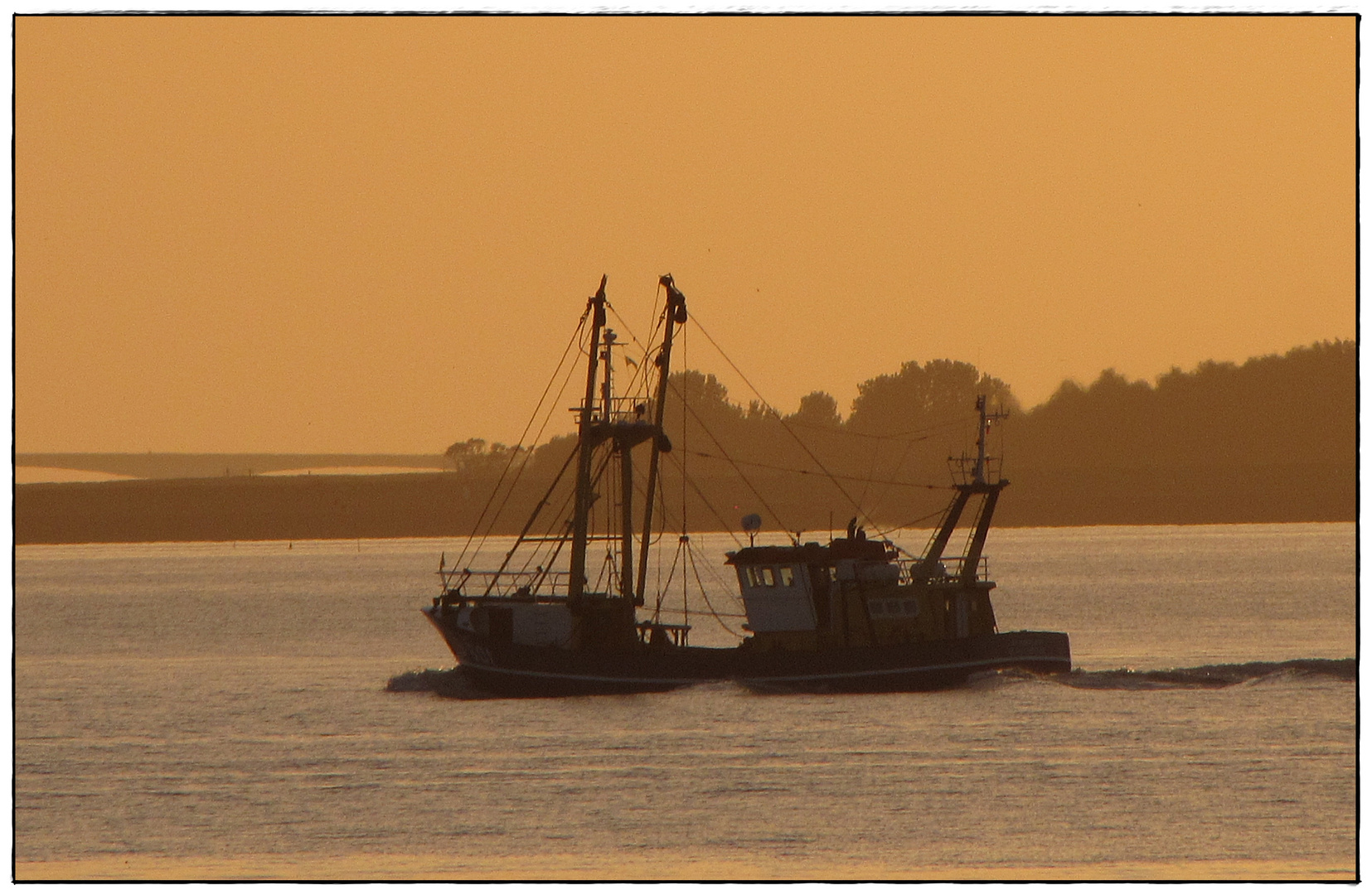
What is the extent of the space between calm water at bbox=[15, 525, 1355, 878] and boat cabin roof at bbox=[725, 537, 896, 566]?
4.07 metres

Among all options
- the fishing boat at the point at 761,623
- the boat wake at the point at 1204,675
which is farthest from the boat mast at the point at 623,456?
the boat wake at the point at 1204,675

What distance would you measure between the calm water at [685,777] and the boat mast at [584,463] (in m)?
3.54

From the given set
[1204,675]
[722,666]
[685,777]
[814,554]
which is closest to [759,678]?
[722,666]

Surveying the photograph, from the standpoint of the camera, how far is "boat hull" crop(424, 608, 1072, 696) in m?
→ 55.1

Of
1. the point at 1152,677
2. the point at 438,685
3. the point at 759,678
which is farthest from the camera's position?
the point at 438,685

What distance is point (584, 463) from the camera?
2192 inches

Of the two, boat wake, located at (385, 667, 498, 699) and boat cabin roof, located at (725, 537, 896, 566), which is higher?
boat cabin roof, located at (725, 537, 896, 566)

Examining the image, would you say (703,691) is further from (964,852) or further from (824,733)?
(964,852)

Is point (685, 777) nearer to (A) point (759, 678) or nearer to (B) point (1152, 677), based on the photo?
(A) point (759, 678)

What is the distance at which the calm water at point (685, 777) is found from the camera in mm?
35906

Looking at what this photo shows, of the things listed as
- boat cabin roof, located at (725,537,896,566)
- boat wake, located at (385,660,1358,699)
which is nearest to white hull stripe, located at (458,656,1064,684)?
boat wake, located at (385,660,1358,699)

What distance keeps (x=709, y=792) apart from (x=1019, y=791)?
6.66 meters

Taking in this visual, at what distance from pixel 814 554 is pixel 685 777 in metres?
12.3

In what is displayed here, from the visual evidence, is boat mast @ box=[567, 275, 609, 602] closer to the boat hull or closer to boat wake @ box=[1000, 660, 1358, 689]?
the boat hull
